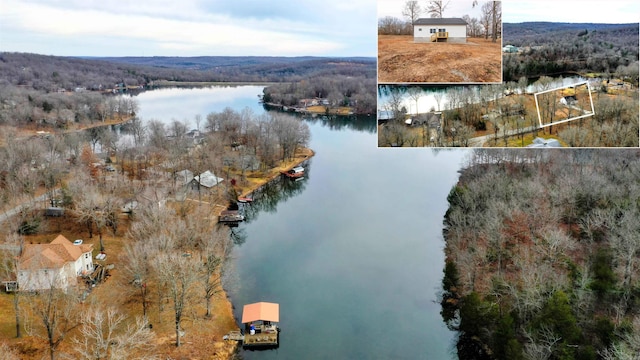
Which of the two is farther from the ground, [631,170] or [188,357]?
[631,170]

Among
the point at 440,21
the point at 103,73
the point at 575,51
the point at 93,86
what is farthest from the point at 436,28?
the point at 103,73

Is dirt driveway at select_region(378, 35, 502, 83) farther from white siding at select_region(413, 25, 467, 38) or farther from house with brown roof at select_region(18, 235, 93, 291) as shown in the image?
house with brown roof at select_region(18, 235, 93, 291)

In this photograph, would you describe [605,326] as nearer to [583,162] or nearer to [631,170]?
[631,170]

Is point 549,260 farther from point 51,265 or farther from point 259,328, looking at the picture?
point 51,265

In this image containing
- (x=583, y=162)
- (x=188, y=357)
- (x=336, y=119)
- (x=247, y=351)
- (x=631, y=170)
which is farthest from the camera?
(x=336, y=119)

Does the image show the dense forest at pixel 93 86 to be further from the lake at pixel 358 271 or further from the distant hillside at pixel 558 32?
the distant hillside at pixel 558 32

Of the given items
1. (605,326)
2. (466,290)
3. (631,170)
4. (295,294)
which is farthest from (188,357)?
(631,170)
